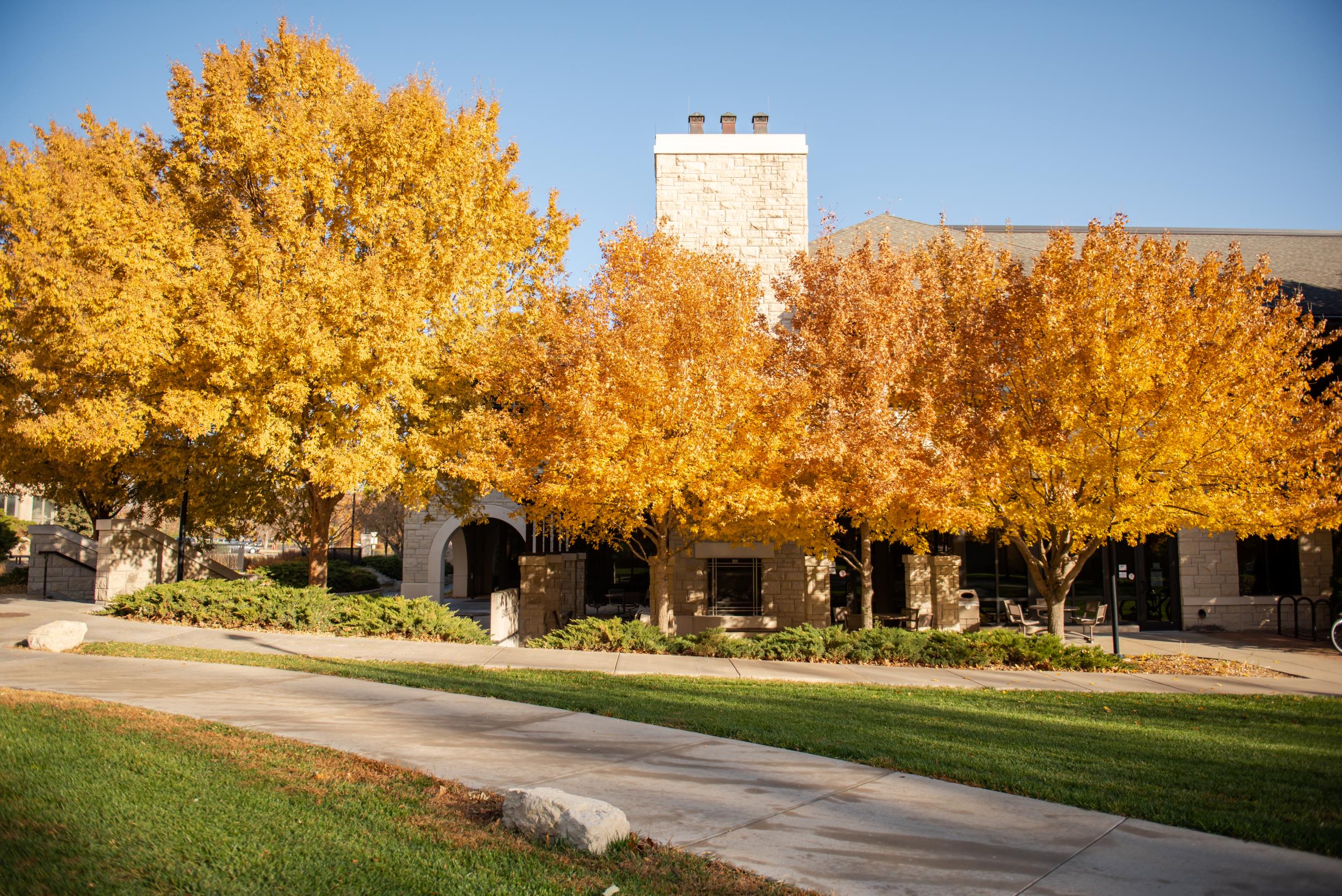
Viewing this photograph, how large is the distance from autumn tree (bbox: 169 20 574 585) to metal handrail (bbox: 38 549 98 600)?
897 cm

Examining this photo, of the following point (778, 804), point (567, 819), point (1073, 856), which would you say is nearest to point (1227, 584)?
point (1073, 856)

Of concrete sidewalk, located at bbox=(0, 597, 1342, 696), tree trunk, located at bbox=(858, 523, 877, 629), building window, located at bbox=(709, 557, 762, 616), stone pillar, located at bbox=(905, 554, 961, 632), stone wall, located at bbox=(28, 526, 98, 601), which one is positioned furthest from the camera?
stone wall, located at bbox=(28, 526, 98, 601)

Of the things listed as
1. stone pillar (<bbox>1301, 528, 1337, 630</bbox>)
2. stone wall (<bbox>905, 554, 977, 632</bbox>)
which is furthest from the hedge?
stone pillar (<bbox>1301, 528, 1337, 630</bbox>)

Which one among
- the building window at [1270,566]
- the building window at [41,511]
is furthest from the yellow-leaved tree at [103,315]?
the building window at [41,511]

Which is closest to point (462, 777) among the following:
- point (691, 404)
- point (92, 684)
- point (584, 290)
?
point (92, 684)

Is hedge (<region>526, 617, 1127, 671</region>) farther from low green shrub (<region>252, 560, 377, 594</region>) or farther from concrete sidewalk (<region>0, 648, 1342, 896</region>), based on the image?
low green shrub (<region>252, 560, 377, 594</region>)

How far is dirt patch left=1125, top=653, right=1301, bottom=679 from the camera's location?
41.4 ft

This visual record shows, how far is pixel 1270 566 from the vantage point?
18844 millimetres

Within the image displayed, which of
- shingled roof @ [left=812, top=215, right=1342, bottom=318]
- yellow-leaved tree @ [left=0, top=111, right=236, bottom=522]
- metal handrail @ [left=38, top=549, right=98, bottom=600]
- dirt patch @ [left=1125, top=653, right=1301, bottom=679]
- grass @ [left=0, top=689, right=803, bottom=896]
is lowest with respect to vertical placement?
dirt patch @ [left=1125, top=653, right=1301, bottom=679]

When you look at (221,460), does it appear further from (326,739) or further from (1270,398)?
(1270,398)

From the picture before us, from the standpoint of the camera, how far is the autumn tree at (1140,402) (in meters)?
12.7

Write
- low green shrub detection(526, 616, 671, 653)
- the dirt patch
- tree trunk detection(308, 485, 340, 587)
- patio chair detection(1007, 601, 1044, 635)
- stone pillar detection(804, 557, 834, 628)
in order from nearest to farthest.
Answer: the dirt patch → low green shrub detection(526, 616, 671, 653) → tree trunk detection(308, 485, 340, 587) → patio chair detection(1007, 601, 1044, 635) → stone pillar detection(804, 557, 834, 628)

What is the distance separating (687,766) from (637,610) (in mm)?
13122

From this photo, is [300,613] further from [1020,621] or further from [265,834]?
[1020,621]
